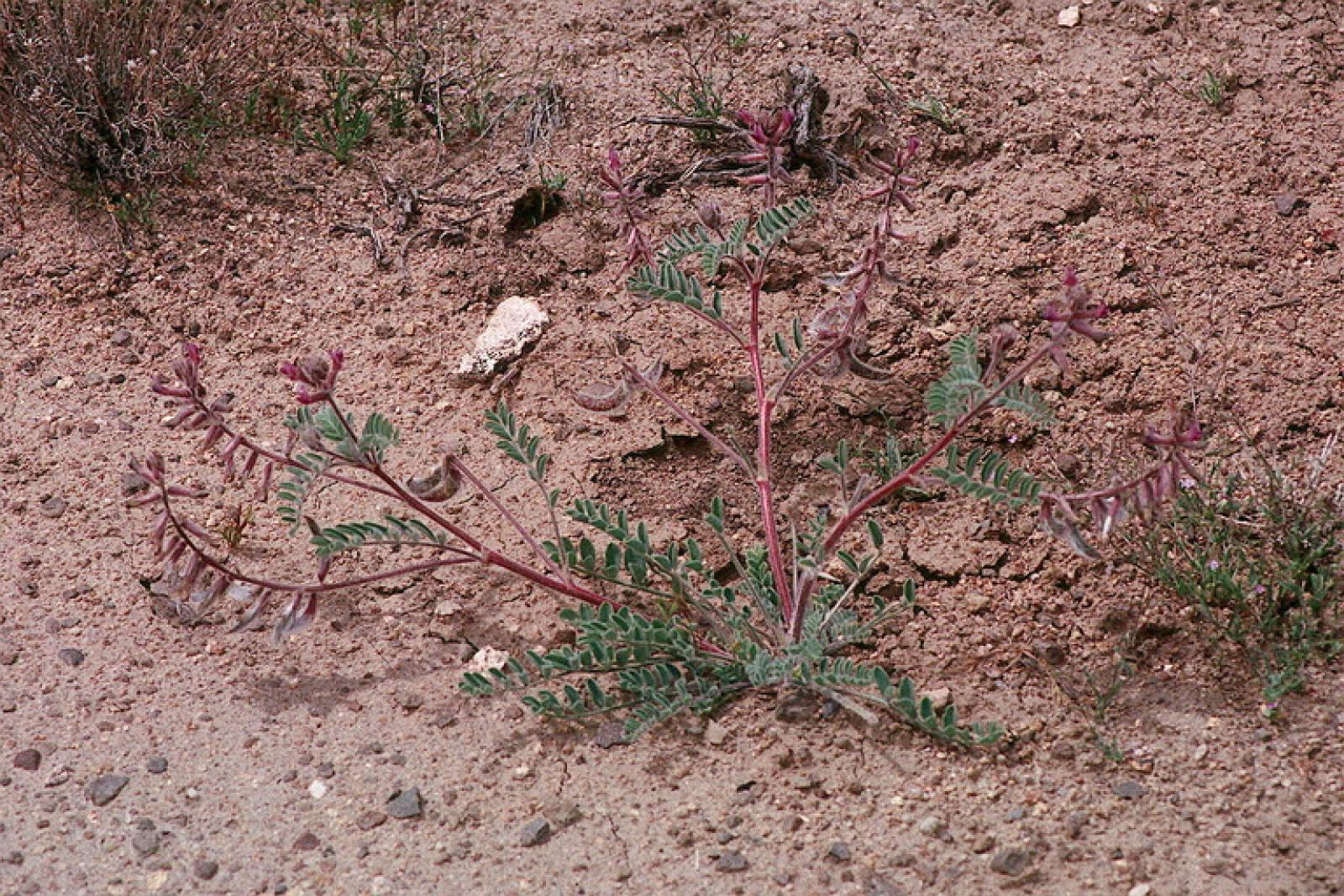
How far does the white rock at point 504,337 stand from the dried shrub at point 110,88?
1.21 m

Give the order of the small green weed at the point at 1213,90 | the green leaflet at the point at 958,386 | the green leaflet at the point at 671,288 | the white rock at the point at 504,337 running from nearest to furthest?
the green leaflet at the point at 958,386 < the green leaflet at the point at 671,288 < the white rock at the point at 504,337 < the small green weed at the point at 1213,90

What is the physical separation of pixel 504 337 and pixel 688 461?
26.0 inches

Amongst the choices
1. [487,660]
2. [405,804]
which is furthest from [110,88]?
[405,804]

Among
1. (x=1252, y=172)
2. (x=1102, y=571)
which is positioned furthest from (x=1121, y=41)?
(x=1102, y=571)

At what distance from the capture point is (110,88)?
167 inches

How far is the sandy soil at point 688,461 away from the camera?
264 centimetres

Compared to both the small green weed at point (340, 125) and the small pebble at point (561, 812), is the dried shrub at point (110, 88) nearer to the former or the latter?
the small green weed at point (340, 125)

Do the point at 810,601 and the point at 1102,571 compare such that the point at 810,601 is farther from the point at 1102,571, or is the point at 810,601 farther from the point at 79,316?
the point at 79,316

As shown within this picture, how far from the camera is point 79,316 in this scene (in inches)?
159

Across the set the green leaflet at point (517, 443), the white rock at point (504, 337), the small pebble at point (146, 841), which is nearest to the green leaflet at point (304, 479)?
the green leaflet at point (517, 443)

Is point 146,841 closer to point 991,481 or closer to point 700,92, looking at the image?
point 991,481

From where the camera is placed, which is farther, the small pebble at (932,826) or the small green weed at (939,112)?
the small green weed at (939,112)

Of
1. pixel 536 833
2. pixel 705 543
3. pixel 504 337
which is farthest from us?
pixel 504 337

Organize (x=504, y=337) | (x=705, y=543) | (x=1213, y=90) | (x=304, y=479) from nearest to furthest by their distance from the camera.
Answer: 1. (x=304, y=479)
2. (x=705, y=543)
3. (x=504, y=337)
4. (x=1213, y=90)
